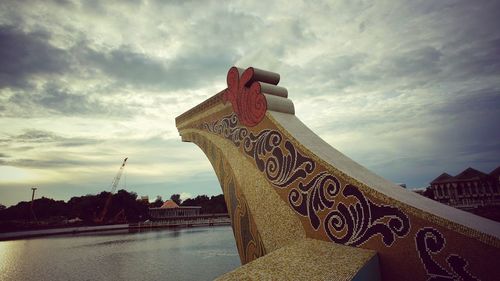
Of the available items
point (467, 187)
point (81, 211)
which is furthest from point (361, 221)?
point (81, 211)

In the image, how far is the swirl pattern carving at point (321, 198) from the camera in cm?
214

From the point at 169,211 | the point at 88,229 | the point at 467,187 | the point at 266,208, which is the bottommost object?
the point at 88,229

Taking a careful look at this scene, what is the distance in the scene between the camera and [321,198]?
2611mm

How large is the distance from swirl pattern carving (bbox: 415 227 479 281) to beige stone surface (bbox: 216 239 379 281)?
35cm

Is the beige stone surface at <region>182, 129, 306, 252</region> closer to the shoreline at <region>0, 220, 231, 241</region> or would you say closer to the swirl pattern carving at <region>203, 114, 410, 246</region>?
the swirl pattern carving at <region>203, 114, 410, 246</region>

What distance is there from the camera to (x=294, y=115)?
381cm

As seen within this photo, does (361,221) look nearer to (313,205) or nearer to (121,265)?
(313,205)

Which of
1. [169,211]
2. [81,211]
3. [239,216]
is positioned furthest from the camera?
[169,211]

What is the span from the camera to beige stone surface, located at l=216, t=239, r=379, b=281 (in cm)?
172

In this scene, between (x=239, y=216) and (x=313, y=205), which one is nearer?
(x=313, y=205)

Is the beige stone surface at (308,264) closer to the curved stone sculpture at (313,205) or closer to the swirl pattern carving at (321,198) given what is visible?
the curved stone sculpture at (313,205)

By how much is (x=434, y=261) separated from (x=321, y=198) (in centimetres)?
101

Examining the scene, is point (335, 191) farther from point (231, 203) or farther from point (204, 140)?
point (204, 140)

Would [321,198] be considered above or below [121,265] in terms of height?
above
